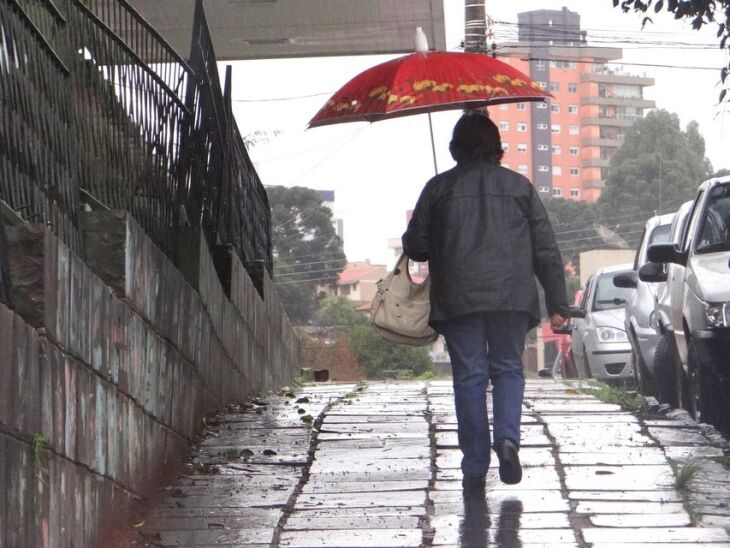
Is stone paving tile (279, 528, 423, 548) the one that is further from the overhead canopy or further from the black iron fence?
the overhead canopy

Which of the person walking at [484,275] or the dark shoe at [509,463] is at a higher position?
the person walking at [484,275]

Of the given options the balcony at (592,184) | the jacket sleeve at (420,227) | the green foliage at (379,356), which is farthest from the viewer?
the balcony at (592,184)

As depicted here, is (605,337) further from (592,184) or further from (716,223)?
(592,184)

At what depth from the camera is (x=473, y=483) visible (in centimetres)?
616

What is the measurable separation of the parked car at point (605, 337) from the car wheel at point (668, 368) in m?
4.49

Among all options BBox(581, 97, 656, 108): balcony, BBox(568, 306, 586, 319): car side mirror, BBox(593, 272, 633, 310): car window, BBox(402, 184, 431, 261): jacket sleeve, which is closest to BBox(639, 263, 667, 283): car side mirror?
BBox(568, 306, 586, 319): car side mirror

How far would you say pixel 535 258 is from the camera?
642cm

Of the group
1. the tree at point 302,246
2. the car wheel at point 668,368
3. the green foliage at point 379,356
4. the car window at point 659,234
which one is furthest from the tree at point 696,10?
the tree at point 302,246

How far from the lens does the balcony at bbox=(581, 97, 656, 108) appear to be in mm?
138125

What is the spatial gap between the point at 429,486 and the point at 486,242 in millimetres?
1213

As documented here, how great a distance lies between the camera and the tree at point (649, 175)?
87250mm

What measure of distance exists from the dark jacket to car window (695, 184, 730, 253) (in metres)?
3.60

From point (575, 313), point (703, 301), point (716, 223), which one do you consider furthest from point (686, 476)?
point (575, 313)

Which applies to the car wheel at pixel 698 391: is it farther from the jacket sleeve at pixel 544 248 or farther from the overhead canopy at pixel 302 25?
the overhead canopy at pixel 302 25
